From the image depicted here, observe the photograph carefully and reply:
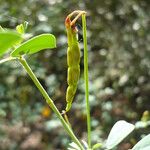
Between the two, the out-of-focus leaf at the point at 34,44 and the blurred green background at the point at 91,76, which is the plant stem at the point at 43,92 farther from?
the blurred green background at the point at 91,76

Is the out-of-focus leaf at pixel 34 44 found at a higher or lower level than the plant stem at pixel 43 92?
higher

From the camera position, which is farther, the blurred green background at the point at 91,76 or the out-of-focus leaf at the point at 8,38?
the blurred green background at the point at 91,76

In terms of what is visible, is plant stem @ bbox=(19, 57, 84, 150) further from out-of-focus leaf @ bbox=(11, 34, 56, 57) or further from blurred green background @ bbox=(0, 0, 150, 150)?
blurred green background @ bbox=(0, 0, 150, 150)

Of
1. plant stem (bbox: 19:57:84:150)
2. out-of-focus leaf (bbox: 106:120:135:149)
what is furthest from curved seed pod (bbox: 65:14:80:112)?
out-of-focus leaf (bbox: 106:120:135:149)

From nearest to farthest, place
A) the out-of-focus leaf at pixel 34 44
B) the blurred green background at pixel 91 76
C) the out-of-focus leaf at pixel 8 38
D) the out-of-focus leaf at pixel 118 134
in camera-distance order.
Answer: the out-of-focus leaf at pixel 8 38 < the out-of-focus leaf at pixel 34 44 < the out-of-focus leaf at pixel 118 134 < the blurred green background at pixel 91 76

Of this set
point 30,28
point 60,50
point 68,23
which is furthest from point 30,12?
point 68,23

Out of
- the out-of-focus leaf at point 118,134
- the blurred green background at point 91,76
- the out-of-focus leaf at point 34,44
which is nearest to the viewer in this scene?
the out-of-focus leaf at point 34,44

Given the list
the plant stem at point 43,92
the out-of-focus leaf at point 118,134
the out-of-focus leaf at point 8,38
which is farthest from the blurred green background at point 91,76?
the out-of-focus leaf at point 8,38

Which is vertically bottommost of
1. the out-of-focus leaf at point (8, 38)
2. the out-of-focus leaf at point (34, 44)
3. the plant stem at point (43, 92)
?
the plant stem at point (43, 92)

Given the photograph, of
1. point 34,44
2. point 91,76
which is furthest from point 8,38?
point 91,76
